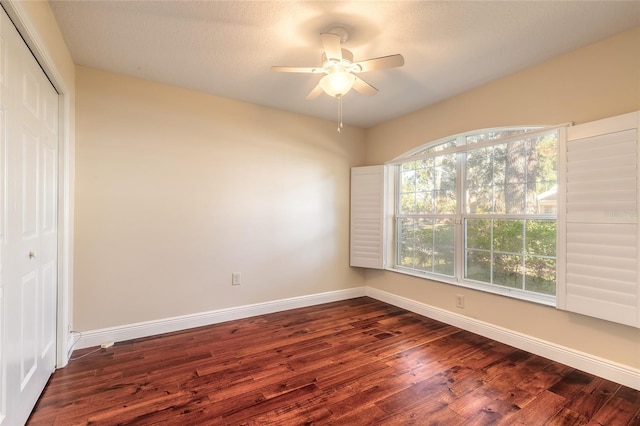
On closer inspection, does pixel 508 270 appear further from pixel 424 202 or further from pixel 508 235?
pixel 424 202

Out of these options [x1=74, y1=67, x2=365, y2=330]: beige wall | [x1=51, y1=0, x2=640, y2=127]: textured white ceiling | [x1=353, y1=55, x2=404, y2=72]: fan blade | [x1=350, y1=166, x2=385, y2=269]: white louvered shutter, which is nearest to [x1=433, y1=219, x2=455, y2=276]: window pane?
[x1=350, y1=166, x2=385, y2=269]: white louvered shutter

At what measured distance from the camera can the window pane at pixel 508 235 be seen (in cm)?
261

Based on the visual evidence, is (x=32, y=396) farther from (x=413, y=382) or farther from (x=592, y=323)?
(x=592, y=323)

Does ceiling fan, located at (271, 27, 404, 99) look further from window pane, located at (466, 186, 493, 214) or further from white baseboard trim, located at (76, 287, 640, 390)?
white baseboard trim, located at (76, 287, 640, 390)

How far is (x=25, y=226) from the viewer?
154 cm

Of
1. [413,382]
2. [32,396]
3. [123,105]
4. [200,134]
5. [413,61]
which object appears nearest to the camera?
[32,396]

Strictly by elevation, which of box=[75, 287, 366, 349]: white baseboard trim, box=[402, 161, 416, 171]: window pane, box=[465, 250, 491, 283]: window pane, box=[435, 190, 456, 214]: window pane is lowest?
box=[75, 287, 366, 349]: white baseboard trim

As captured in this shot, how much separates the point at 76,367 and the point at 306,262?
230 cm

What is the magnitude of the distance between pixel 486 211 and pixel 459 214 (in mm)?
269

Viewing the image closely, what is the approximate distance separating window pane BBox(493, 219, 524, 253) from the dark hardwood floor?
34.5 inches

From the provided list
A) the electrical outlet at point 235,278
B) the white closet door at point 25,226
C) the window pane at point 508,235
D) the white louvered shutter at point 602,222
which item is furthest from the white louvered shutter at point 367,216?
the white closet door at point 25,226

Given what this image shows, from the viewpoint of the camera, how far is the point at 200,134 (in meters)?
2.97

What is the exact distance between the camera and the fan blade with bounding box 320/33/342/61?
173 centimetres

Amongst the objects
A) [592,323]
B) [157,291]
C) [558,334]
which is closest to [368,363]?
[558,334]
